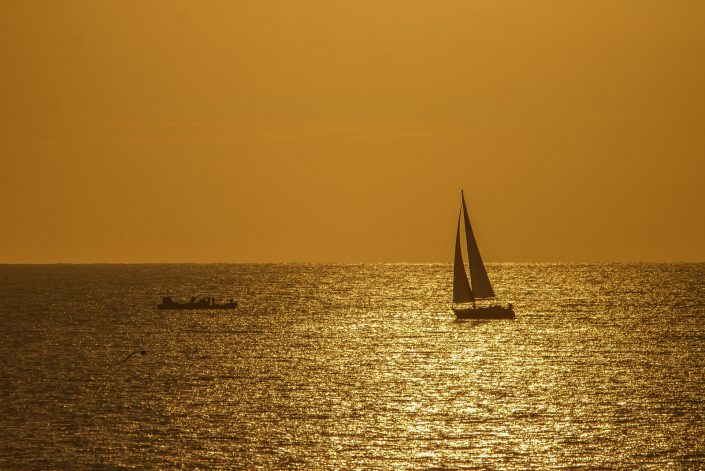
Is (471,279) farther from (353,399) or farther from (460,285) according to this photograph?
(353,399)

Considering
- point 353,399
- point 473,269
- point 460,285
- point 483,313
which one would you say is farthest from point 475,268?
point 353,399

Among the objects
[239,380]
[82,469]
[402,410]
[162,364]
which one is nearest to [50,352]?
[162,364]

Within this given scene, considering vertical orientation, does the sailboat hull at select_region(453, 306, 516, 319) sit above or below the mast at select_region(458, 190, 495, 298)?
below

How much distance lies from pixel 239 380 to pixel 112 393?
13.3 meters

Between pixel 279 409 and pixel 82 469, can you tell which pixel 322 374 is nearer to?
pixel 279 409

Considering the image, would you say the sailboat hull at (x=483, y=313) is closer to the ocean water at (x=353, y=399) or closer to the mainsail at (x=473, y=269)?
the mainsail at (x=473, y=269)

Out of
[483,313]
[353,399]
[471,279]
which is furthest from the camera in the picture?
[483,313]

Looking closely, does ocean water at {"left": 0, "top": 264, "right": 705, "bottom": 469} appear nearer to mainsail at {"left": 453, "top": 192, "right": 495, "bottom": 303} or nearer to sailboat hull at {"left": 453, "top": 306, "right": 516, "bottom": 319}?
sailboat hull at {"left": 453, "top": 306, "right": 516, "bottom": 319}

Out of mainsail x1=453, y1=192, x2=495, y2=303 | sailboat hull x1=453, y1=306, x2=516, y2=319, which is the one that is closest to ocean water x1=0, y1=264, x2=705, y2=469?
sailboat hull x1=453, y1=306, x2=516, y2=319

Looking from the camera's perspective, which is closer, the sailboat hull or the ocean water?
the ocean water

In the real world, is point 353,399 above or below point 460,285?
below

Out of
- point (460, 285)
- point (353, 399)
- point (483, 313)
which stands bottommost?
point (353, 399)

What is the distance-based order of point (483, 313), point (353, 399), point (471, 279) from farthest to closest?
1. point (483, 313)
2. point (471, 279)
3. point (353, 399)

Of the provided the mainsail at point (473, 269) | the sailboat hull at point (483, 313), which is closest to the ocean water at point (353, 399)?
the sailboat hull at point (483, 313)
